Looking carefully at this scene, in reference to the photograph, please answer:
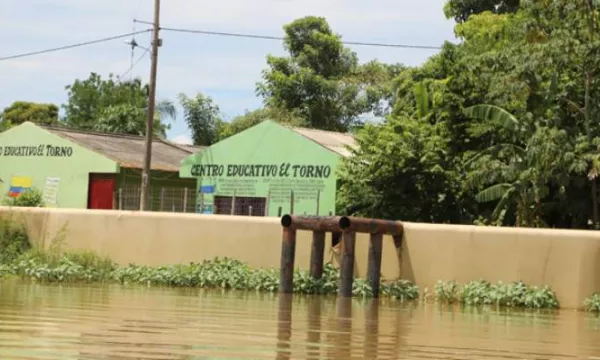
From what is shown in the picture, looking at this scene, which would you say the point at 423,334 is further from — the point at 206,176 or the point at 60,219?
the point at 206,176

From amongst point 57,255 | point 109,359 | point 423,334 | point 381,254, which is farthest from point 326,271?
point 109,359

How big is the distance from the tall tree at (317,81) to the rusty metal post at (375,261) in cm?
3218

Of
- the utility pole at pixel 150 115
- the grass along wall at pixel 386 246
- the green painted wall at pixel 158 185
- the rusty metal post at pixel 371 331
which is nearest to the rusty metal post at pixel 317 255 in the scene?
the grass along wall at pixel 386 246

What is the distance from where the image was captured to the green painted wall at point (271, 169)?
32.6 metres

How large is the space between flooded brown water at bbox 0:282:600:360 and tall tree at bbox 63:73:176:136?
40.3 meters

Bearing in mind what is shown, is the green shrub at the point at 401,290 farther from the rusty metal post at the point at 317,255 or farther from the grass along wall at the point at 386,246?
the rusty metal post at the point at 317,255

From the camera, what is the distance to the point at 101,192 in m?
40.1

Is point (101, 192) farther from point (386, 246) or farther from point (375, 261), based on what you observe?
point (375, 261)

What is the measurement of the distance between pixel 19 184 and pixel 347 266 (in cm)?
2848

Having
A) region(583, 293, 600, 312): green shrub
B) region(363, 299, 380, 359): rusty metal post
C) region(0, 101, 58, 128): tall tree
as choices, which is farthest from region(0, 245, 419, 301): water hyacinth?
region(0, 101, 58, 128): tall tree

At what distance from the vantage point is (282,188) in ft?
112

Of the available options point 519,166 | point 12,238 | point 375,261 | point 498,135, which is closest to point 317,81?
point 498,135

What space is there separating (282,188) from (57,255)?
14.7 metres

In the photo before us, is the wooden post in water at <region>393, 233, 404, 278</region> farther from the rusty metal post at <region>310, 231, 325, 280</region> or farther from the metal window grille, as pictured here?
the metal window grille
